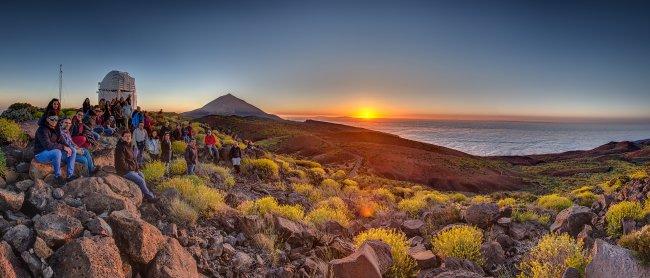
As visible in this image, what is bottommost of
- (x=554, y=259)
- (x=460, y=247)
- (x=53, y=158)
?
(x=460, y=247)

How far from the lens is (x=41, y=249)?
518 cm

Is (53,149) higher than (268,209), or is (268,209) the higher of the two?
(53,149)

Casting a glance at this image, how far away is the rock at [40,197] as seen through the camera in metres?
6.40

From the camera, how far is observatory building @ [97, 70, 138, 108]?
40.7 meters

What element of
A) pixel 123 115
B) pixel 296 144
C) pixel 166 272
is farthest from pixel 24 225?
pixel 296 144

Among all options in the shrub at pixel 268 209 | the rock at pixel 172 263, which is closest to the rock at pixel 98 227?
the rock at pixel 172 263

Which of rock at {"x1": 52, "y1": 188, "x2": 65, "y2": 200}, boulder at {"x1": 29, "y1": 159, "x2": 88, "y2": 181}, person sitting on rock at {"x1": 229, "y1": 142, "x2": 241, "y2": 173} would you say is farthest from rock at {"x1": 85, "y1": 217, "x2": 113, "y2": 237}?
person sitting on rock at {"x1": 229, "y1": 142, "x2": 241, "y2": 173}

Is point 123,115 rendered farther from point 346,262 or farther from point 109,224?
point 346,262

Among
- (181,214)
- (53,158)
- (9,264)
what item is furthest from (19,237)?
(53,158)

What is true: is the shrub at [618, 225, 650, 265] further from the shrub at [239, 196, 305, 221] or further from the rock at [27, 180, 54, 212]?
the rock at [27, 180, 54, 212]

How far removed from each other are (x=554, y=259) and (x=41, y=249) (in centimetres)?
869

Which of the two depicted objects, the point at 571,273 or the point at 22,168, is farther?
the point at 22,168

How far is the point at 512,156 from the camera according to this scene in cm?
8012

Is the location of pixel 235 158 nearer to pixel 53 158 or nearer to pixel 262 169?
pixel 262 169
